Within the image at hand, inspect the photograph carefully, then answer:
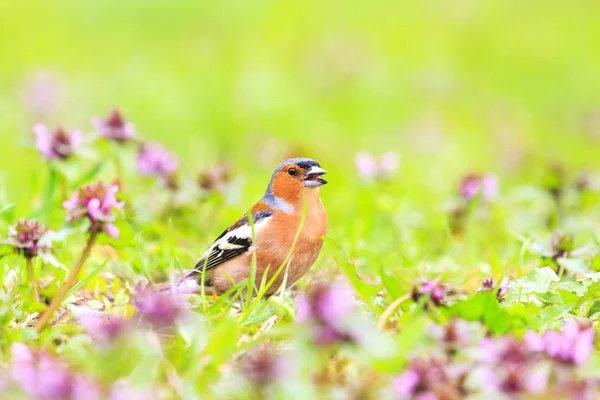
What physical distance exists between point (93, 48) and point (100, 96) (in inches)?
75.6

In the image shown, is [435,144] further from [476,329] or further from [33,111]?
[476,329]

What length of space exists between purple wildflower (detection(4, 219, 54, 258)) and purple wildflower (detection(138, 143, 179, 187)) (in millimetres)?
2376

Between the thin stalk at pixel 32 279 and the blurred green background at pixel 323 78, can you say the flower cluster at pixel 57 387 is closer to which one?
the thin stalk at pixel 32 279

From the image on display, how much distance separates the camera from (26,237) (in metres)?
3.76

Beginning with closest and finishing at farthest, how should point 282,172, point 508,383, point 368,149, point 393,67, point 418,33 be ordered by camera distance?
1. point 508,383
2. point 282,172
3. point 368,149
4. point 393,67
5. point 418,33

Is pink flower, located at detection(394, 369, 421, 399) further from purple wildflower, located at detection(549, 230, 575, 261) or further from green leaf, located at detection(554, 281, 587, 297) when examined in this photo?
purple wildflower, located at detection(549, 230, 575, 261)

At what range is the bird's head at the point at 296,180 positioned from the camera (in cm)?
484

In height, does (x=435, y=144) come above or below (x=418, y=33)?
below

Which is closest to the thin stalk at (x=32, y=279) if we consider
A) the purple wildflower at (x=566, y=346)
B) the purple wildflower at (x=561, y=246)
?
the purple wildflower at (x=566, y=346)

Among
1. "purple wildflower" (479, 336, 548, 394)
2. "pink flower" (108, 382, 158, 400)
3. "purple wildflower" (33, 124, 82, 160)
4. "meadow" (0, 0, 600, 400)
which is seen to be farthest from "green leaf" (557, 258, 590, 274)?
"purple wildflower" (33, 124, 82, 160)

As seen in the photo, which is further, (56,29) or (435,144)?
(56,29)

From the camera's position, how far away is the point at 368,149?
10812mm

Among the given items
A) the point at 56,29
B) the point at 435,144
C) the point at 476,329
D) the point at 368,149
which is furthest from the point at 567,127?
the point at 476,329

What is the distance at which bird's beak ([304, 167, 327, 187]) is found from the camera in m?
4.85
